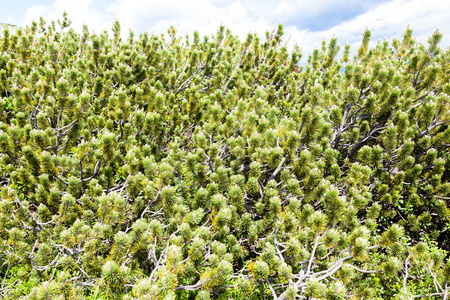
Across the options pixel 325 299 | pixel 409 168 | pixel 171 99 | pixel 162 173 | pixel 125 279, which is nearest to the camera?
pixel 325 299

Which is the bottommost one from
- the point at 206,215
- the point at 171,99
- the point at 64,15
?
the point at 206,215

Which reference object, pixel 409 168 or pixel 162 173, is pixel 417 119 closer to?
pixel 409 168

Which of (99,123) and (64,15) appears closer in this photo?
(99,123)

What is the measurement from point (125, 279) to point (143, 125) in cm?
234

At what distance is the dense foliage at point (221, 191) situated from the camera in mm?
2482

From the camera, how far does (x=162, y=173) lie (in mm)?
2938

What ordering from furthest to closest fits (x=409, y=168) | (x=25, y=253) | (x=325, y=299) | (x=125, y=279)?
(x=409, y=168)
(x=25, y=253)
(x=125, y=279)
(x=325, y=299)

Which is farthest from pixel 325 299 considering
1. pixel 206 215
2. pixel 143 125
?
pixel 143 125

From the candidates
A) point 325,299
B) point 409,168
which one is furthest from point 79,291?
point 409,168

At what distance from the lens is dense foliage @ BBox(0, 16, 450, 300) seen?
248 centimetres

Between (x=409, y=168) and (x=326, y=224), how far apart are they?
6.83ft

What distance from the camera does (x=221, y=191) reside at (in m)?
3.24

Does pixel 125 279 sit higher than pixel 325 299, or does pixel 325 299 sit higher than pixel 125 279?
pixel 125 279

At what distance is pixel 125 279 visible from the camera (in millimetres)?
2229
